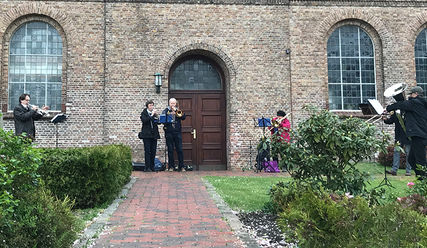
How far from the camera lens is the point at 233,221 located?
498 centimetres

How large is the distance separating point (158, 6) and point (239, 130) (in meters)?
5.45

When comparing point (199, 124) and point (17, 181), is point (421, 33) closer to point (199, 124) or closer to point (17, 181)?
point (199, 124)

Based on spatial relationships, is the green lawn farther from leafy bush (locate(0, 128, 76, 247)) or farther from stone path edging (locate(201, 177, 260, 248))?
leafy bush (locate(0, 128, 76, 247))

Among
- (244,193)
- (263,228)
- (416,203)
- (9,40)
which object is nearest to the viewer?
(416,203)

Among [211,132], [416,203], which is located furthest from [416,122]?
[211,132]

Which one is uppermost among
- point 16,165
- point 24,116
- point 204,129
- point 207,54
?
point 207,54

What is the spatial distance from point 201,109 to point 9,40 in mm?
7338

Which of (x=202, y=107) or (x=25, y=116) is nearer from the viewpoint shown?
(x=25, y=116)

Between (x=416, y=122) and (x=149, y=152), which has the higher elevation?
(x=416, y=122)

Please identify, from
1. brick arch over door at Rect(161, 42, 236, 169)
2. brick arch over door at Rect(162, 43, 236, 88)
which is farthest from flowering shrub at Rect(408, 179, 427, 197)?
brick arch over door at Rect(162, 43, 236, 88)

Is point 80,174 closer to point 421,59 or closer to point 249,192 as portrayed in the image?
point 249,192

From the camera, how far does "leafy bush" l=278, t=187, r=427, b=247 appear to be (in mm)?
2146

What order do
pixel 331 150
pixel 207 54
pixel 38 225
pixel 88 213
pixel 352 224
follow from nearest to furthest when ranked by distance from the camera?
pixel 352 224, pixel 38 225, pixel 331 150, pixel 88 213, pixel 207 54

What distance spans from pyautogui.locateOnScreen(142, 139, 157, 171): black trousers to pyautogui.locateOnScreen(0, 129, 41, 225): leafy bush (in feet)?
27.5
